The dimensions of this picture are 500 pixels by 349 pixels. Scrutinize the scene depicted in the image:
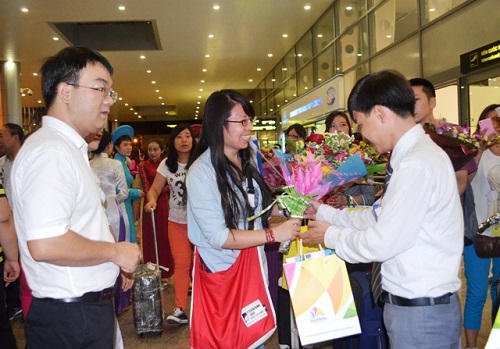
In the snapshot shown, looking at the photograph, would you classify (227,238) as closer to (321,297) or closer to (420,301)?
(321,297)

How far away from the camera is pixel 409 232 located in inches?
60.4

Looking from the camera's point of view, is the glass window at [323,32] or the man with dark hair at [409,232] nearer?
the man with dark hair at [409,232]

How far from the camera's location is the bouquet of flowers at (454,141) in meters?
2.44

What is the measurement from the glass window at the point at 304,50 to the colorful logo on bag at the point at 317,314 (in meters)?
11.5

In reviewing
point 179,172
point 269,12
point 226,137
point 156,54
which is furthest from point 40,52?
point 226,137

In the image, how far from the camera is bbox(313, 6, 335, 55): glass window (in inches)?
423

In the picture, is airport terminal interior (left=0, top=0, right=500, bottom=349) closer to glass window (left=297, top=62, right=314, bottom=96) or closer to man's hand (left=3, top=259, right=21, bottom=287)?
glass window (left=297, top=62, right=314, bottom=96)

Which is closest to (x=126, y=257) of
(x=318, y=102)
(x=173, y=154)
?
(x=173, y=154)

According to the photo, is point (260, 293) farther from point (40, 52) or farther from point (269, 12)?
point (40, 52)

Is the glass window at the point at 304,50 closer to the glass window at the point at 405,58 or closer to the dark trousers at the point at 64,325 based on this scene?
the glass window at the point at 405,58

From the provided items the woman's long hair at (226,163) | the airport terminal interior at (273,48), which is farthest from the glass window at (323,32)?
the woman's long hair at (226,163)

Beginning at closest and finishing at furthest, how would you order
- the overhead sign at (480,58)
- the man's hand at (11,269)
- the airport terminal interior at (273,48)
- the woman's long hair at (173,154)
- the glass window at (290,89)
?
the man's hand at (11,269) → the woman's long hair at (173,154) → the overhead sign at (480,58) → the airport terminal interior at (273,48) → the glass window at (290,89)

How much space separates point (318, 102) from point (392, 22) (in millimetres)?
3849

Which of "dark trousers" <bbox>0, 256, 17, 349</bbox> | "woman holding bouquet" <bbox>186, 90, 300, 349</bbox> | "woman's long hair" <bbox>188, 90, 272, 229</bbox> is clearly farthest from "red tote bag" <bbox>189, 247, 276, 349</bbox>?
"dark trousers" <bbox>0, 256, 17, 349</bbox>
